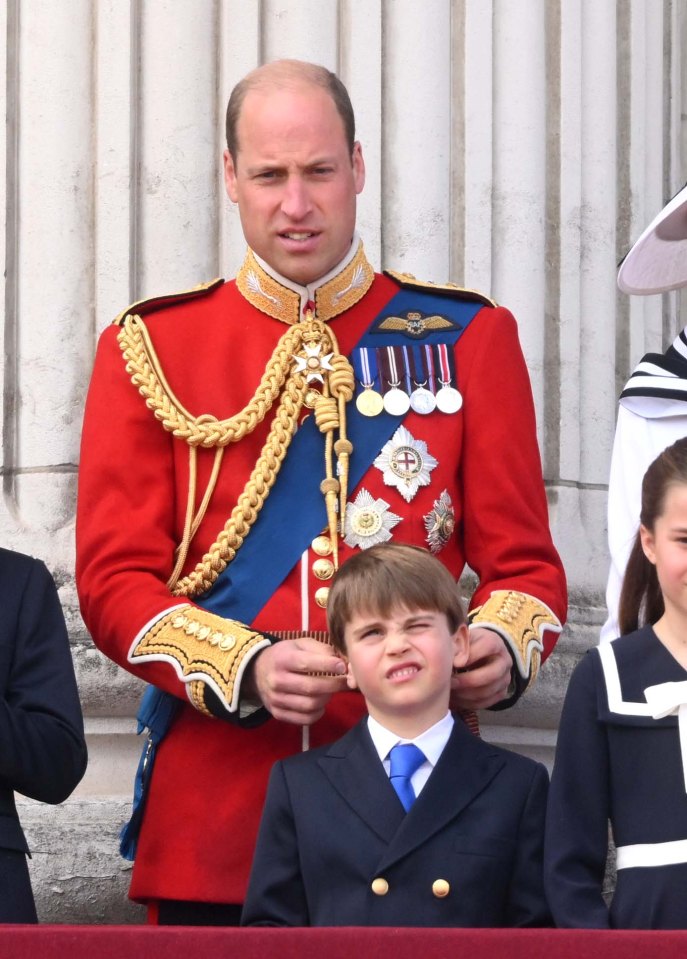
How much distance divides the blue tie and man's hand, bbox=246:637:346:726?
0.47ft

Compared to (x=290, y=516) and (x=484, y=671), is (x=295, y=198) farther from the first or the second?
(x=484, y=671)

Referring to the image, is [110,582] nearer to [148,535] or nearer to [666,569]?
[148,535]

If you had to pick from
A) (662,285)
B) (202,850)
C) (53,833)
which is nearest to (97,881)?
(53,833)

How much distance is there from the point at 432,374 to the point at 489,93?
1.53 meters

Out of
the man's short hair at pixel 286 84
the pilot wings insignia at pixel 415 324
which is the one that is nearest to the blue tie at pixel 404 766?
the pilot wings insignia at pixel 415 324

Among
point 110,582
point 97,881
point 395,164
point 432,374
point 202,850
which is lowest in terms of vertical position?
point 97,881

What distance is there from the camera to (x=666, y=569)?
300 cm

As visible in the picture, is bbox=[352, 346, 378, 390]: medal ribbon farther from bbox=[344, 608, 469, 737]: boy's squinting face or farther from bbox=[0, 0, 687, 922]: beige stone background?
bbox=[0, 0, 687, 922]: beige stone background

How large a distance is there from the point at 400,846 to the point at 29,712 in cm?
63

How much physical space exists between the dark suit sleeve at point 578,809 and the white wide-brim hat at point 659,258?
1127 millimetres

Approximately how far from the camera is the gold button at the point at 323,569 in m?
3.48

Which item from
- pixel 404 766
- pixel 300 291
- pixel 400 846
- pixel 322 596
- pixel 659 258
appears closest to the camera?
pixel 400 846

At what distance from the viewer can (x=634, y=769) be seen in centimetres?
294

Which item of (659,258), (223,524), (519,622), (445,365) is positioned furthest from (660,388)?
(223,524)
